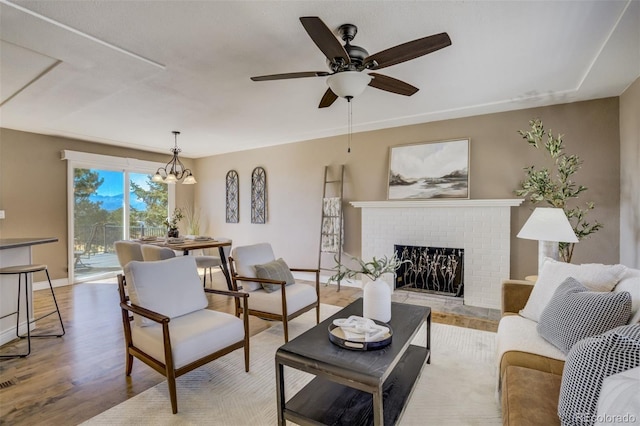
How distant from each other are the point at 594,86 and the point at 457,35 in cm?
196

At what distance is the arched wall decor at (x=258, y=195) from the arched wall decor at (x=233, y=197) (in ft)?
1.44

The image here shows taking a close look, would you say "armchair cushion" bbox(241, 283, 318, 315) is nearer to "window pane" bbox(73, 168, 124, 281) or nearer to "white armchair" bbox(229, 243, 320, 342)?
"white armchair" bbox(229, 243, 320, 342)

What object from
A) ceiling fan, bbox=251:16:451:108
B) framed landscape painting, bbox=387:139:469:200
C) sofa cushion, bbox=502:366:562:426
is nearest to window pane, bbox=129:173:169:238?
framed landscape painting, bbox=387:139:469:200

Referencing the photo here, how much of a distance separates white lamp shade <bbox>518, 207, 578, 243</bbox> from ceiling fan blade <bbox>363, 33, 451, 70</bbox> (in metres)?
1.82

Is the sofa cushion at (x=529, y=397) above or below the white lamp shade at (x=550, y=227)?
below

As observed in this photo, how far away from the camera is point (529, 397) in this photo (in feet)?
4.48

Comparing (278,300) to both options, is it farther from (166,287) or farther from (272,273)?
(166,287)

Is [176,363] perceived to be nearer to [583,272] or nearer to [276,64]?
[276,64]

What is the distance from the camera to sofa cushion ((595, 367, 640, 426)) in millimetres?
977

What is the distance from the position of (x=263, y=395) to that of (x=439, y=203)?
3261 mm

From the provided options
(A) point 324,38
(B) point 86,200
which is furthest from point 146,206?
(A) point 324,38

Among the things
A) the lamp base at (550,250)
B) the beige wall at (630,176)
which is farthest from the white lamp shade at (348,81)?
the beige wall at (630,176)

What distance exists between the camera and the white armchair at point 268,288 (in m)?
2.89

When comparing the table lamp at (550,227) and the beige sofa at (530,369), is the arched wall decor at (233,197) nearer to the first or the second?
the table lamp at (550,227)
